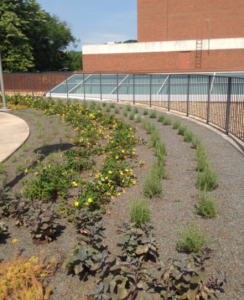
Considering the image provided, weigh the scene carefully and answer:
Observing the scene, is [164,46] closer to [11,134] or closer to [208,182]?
[11,134]

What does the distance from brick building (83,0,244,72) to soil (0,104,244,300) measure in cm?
3097

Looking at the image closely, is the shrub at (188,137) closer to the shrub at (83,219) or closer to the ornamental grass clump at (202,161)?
the ornamental grass clump at (202,161)

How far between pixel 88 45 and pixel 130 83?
22775 millimetres

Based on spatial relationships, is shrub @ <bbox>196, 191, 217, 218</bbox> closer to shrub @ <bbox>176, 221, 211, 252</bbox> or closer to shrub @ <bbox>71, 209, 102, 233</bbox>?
shrub @ <bbox>176, 221, 211, 252</bbox>

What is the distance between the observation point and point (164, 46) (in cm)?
3778

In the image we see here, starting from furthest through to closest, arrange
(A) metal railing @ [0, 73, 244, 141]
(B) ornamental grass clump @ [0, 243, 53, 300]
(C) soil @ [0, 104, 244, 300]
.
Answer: (A) metal railing @ [0, 73, 244, 141]
(C) soil @ [0, 104, 244, 300]
(B) ornamental grass clump @ [0, 243, 53, 300]

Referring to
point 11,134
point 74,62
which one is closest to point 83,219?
point 11,134

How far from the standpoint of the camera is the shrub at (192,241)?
3750 millimetres

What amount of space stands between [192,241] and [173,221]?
31.9 inches

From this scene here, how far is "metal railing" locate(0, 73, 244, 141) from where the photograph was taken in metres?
14.6

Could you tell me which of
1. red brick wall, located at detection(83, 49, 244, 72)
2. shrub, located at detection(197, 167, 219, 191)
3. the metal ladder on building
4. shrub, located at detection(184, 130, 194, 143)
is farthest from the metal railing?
the metal ladder on building

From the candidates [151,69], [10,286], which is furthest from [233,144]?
[151,69]

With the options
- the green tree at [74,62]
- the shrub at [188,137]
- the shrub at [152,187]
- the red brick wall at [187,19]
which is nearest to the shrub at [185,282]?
the shrub at [152,187]

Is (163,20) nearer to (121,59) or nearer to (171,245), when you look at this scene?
(121,59)
